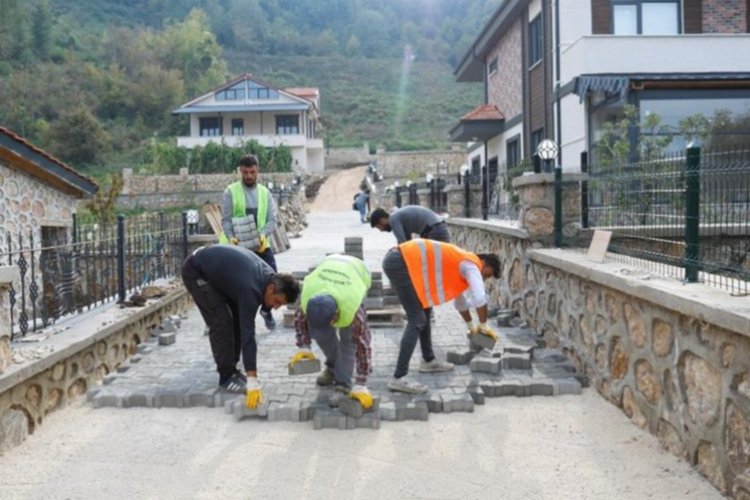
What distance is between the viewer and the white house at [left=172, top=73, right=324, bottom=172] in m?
48.2

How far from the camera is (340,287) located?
5.02 meters

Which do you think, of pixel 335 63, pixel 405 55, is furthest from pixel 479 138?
pixel 405 55

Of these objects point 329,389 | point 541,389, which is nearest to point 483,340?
point 541,389

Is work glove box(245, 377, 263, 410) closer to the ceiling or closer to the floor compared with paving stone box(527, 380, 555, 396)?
closer to the ceiling

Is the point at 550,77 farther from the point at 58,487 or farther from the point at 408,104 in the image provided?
the point at 408,104

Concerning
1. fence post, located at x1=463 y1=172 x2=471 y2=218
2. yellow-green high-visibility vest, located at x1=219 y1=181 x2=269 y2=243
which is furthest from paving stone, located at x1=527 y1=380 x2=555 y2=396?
fence post, located at x1=463 y1=172 x2=471 y2=218

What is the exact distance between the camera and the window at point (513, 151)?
68.6ft

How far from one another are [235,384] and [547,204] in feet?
12.3

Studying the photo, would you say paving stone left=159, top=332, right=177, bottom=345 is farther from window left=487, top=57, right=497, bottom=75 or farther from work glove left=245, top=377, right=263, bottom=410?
window left=487, top=57, right=497, bottom=75

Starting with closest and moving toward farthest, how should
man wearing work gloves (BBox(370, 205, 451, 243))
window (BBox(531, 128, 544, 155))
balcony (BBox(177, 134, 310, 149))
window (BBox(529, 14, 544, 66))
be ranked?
man wearing work gloves (BBox(370, 205, 451, 243))
window (BBox(529, 14, 544, 66))
window (BBox(531, 128, 544, 155))
balcony (BBox(177, 134, 310, 149))

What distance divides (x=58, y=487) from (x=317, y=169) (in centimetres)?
4753

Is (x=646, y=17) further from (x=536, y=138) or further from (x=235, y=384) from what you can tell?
(x=235, y=384)

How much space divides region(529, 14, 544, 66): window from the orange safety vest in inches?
518

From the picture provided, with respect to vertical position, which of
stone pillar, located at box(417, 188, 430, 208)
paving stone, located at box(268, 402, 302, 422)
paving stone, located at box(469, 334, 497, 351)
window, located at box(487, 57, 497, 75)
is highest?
window, located at box(487, 57, 497, 75)
